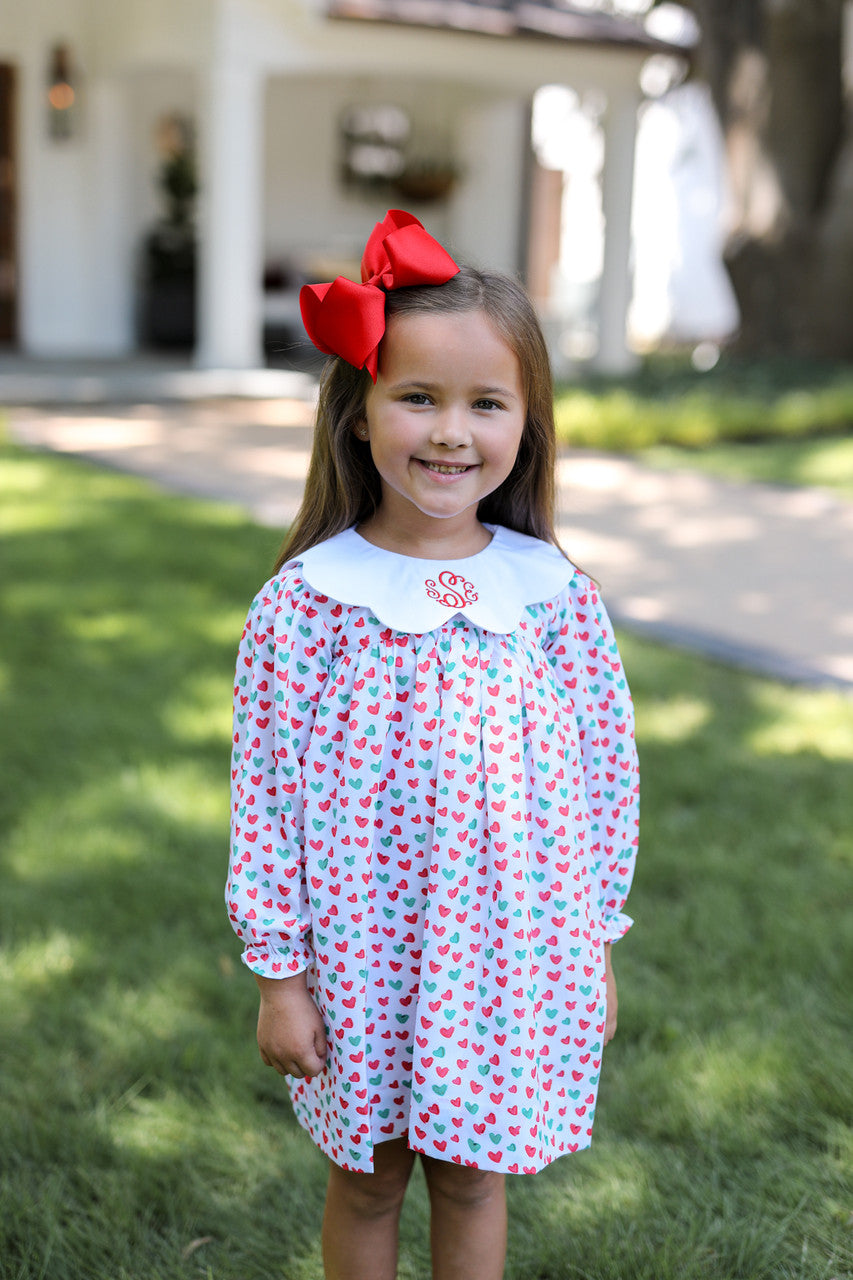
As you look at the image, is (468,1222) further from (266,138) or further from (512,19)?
(266,138)

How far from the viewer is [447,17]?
1051 cm

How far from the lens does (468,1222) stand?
5.42ft

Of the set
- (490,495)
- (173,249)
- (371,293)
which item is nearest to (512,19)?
(173,249)

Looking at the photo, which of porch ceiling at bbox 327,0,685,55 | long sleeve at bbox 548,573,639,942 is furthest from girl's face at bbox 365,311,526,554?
porch ceiling at bbox 327,0,685,55

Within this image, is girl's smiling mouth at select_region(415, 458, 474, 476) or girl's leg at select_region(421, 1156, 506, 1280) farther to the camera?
girl's leg at select_region(421, 1156, 506, 1280)

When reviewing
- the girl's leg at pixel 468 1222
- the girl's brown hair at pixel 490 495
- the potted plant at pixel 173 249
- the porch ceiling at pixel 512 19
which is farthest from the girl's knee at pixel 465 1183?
the potted plant at pixel 173 249

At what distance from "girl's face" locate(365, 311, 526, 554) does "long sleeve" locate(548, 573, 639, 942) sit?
0.21 metres

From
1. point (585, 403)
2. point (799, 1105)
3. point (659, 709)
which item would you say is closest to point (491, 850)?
point (799, 1105)

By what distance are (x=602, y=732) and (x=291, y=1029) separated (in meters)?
0.50

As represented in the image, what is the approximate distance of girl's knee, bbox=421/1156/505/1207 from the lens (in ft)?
5.35

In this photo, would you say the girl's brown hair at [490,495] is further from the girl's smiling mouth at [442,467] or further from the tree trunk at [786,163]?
the tree trunk at [786,163]

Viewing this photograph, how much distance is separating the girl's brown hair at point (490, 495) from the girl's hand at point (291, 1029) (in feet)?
1.63

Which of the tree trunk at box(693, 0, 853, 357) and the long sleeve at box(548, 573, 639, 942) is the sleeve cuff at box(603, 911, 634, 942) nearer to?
the long sleeve at box(548, 573, 639, 942)

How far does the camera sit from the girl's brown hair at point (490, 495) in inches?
60.2
